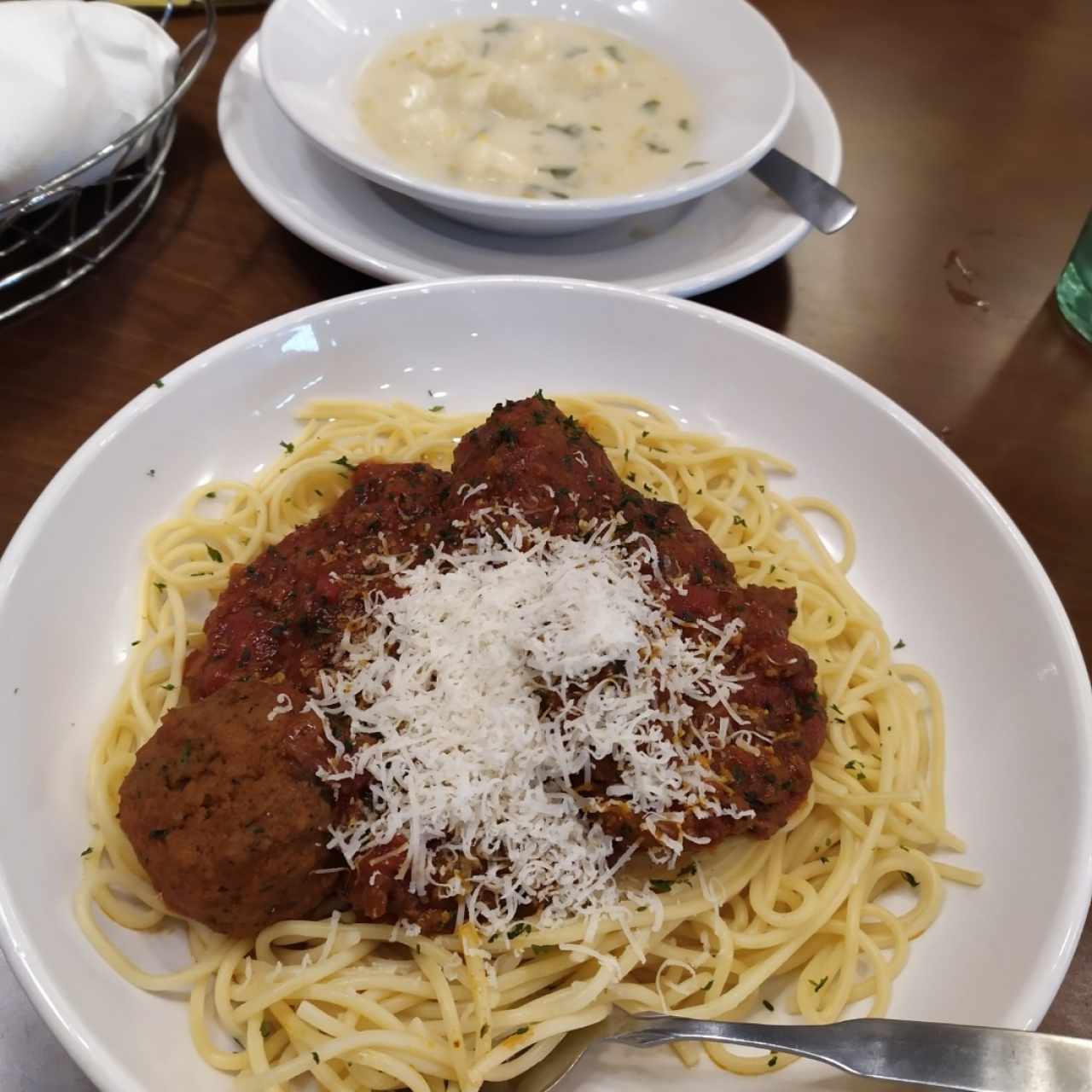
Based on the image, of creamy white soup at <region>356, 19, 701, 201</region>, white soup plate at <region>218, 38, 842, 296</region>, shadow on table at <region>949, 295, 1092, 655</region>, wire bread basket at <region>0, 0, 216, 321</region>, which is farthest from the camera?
creamy white soup at <region>356, 19, 701, 201</region>

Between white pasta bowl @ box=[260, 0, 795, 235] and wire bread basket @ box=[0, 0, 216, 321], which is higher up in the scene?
white pasta bowl @ box=[260, 0, 795, 235]

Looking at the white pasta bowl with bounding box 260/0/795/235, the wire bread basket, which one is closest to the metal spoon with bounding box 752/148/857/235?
the white pasta bowl with bounding box 260/0/795/235

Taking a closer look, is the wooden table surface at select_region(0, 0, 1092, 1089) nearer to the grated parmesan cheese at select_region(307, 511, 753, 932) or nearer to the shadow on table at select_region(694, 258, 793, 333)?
the shadow on table at select_region(694, 258, 793, 333)

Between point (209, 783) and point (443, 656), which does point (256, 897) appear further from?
point (443, 656)

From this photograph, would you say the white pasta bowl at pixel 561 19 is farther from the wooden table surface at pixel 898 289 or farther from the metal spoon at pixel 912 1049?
the metal spoon at pixel 912 1049

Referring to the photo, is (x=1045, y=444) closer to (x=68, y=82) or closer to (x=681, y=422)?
(x=681, y=422)
